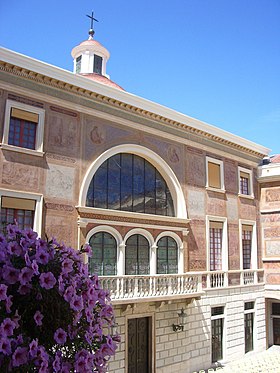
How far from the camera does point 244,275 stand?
691 inches

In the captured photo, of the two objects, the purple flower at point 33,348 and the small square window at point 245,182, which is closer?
the purple flower at point 33,348

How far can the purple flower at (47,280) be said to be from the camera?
342cm

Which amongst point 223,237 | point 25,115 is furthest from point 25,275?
point 223,237

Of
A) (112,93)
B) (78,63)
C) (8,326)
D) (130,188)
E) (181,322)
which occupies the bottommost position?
(181,322)

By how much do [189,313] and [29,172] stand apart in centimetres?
800

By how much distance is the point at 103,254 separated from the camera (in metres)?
12.7

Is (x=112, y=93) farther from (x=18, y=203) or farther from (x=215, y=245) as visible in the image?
(x=215, y=245)

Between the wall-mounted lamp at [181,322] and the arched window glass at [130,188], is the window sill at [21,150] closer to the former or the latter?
the arched window glass at [130,188]

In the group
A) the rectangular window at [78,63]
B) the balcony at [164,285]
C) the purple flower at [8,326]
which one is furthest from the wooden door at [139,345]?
the rectangular window at [78,63]

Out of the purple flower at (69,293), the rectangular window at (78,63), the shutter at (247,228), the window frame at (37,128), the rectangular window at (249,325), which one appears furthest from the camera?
the rectangular window at (78,63)

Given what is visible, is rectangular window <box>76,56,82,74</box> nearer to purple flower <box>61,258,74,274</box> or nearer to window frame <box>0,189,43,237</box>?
window frame <box>0,189,43,237</box>

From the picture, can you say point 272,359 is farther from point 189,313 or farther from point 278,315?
point 189,313

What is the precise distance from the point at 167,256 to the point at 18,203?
6204 millimetres

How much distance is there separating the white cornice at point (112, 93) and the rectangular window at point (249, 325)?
758 centimetres
